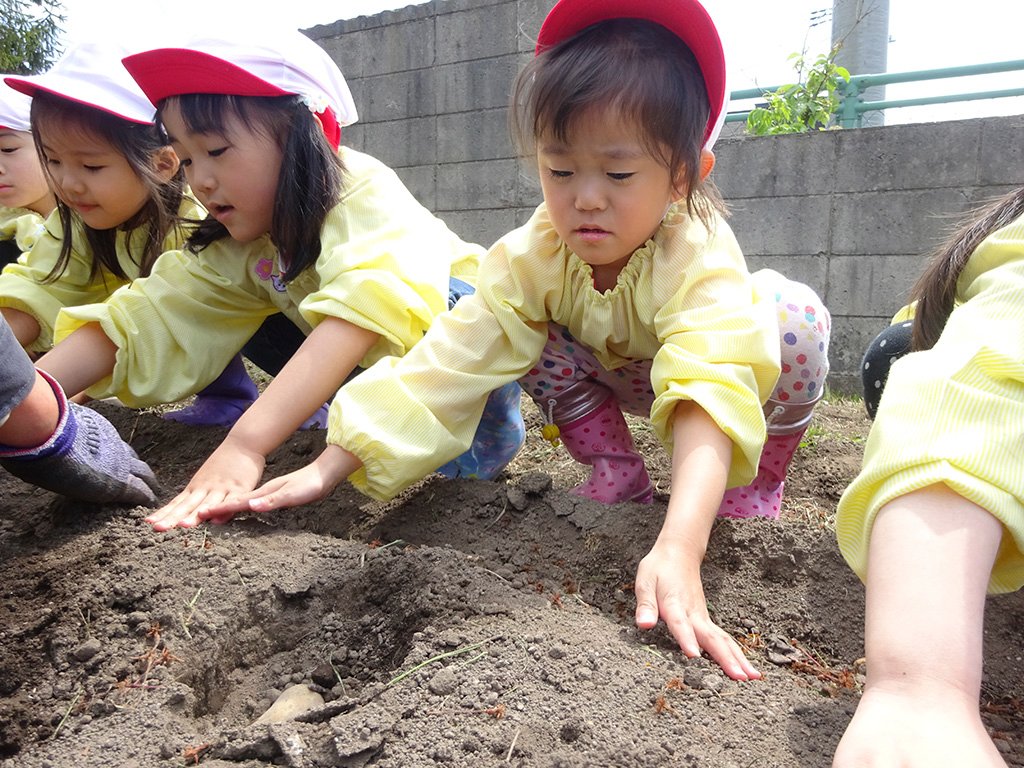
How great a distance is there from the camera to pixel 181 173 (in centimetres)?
289

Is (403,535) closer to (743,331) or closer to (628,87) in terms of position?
(743,331)

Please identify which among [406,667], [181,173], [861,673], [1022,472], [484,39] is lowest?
[861,673]

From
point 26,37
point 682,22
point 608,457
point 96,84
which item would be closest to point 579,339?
point 608,457

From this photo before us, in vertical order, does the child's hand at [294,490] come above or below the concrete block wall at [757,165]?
below

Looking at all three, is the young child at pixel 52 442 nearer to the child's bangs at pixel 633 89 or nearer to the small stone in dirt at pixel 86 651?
the small stone in dirt at pixel 86 651

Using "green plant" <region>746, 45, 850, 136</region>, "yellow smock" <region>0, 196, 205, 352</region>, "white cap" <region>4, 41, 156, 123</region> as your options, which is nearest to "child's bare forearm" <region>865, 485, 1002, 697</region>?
"white cap" <region>4, 41, 156, 123</region>

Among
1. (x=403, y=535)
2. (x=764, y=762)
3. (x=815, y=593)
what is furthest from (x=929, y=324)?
(x=403, y=535)

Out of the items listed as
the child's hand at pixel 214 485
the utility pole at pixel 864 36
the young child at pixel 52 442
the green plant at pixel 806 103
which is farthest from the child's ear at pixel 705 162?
the utility pole at pixel 864 36

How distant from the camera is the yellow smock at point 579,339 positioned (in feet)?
5.59

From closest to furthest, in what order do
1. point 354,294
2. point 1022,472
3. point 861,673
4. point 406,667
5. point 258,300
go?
point 1022,472, point 406,667, point 861,673, point 354,294, point 258,300

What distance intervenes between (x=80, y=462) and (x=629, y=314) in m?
1.24

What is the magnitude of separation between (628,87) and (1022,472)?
3.55 ft

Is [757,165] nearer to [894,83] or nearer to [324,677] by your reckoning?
[894,83]

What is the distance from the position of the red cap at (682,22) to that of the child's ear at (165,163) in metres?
1.47
